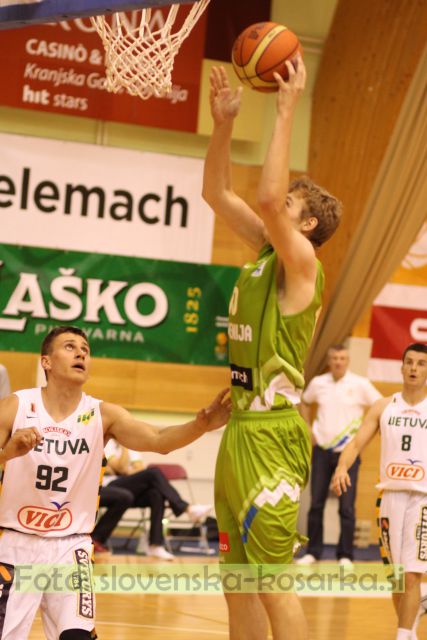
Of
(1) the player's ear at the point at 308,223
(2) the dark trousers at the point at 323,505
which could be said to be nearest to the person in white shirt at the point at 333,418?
(2) the dark trousers at the point at 323,505

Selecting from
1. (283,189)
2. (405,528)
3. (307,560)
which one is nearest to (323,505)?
(307,560)

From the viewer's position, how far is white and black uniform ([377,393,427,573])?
286 inches

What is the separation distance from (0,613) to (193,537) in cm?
688

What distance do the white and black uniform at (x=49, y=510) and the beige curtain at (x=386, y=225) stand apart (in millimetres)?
7579

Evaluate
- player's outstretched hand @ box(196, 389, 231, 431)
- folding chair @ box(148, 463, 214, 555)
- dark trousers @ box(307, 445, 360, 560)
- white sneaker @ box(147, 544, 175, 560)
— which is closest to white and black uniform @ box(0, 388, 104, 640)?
player's outstretched hand @ box(196, 389, 231, 431)

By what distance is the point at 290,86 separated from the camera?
4.37 m

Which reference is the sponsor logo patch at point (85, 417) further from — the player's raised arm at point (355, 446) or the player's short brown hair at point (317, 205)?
the player's raised arm at point (355, 446)

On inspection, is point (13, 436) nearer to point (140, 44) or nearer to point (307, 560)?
point (140, 44)

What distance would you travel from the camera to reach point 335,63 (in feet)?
44.8

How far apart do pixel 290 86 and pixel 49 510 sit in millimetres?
2271

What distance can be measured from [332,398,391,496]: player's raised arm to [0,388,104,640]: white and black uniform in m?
2.07

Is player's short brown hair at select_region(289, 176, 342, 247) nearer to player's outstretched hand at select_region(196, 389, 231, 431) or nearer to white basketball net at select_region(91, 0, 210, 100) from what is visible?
player's outstretched hand at select_region(196, 389, 231, 431)

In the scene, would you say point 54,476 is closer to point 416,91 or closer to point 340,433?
point 340,433

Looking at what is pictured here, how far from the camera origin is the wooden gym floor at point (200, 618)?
7785 mm
